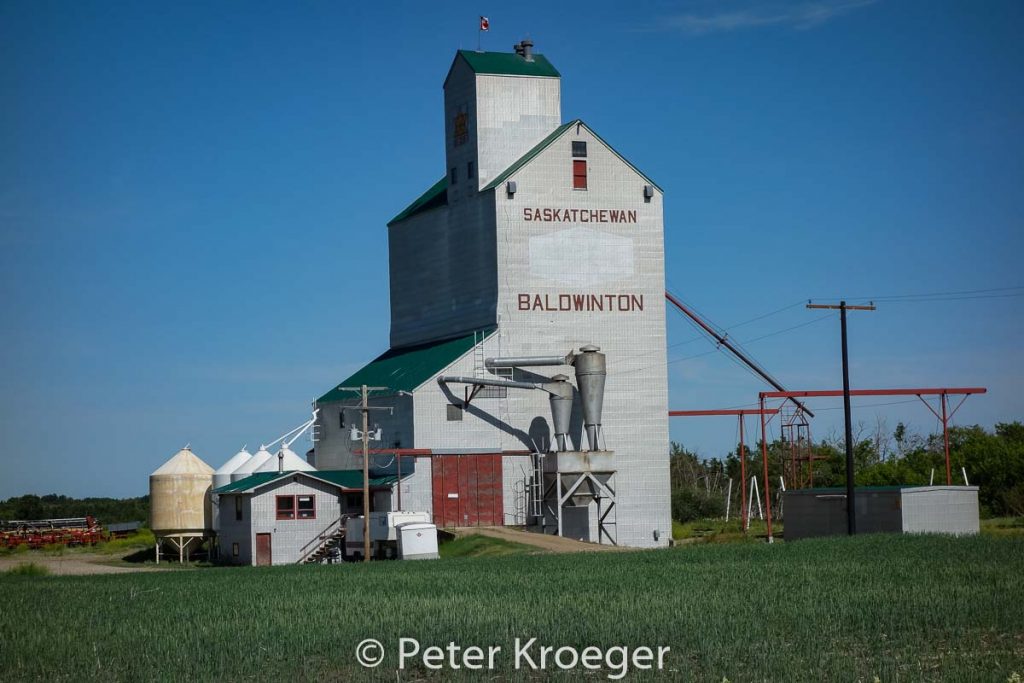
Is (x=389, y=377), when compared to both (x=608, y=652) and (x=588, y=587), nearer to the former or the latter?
(x=588, y=587)

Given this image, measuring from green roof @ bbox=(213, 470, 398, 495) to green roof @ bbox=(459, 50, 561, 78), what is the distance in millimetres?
21314

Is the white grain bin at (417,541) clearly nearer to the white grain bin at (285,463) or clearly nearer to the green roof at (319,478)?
the green roof at (319,478)

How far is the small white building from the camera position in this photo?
196 ft

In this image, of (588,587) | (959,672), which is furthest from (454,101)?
(959,672)

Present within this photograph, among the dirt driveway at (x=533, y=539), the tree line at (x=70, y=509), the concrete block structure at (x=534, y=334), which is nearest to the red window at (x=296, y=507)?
the concrete block structure at (x=534, y=334)

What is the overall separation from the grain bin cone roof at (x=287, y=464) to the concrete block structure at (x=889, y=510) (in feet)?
77.3

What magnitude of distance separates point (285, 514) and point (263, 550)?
1822 millimetres

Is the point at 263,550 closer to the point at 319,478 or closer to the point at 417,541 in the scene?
the point at 319,478

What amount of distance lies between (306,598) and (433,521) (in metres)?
28.5

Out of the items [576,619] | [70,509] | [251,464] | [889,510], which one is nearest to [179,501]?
[251,464]

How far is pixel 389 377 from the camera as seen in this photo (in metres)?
69.4

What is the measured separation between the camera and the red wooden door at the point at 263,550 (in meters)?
59.5

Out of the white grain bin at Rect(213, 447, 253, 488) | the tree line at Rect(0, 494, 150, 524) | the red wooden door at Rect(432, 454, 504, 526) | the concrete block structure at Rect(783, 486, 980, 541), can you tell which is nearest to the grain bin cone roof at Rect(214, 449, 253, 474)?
the white grain bin at Rect(213, 447, 253, 488)

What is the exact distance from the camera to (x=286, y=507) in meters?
60.5
